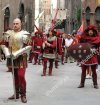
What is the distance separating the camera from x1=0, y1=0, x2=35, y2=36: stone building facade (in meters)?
40.0

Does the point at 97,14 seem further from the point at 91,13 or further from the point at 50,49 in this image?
the point at 50,49

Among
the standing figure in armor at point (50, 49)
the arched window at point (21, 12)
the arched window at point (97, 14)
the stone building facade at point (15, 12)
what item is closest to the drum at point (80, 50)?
the standing figure in armor at point (50, 49)

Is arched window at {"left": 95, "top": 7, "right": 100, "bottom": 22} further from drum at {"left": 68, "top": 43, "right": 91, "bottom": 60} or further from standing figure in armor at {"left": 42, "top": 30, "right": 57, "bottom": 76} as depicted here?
drum at {"left": 68, "top": 43, "right": 91, "bottom": 60}

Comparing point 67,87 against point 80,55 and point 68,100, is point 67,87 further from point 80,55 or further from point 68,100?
point 68,100

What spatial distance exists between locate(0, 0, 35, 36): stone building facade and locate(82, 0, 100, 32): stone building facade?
556 cm

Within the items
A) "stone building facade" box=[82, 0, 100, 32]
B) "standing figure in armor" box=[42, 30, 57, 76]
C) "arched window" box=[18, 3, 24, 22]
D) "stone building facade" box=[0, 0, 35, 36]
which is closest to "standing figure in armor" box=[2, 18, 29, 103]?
"standing figure in armor" box=[42, 30, 57, 76]

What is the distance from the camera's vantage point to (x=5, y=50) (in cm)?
1162

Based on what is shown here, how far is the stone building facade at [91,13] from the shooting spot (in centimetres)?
4738

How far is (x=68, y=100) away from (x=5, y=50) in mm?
1843

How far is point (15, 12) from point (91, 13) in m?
6.71

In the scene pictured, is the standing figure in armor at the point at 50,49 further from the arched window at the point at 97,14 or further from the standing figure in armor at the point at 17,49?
the arched window at the point at 97,14

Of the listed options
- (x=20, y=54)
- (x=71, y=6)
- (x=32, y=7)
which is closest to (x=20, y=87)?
(x=20, y=54)

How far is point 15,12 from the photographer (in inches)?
1901

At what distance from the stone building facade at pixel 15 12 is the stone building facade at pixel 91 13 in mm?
5560
